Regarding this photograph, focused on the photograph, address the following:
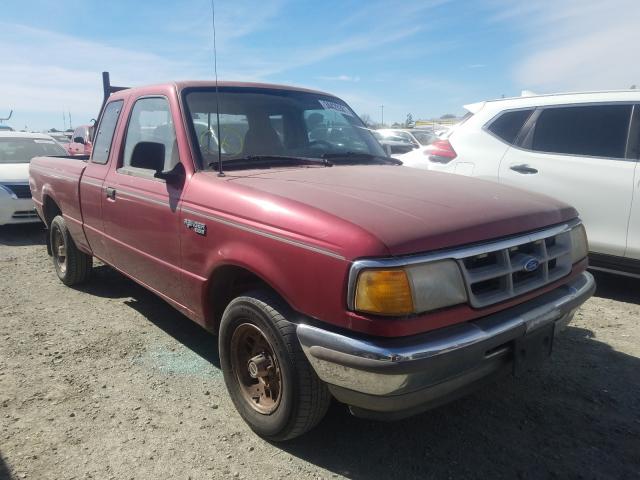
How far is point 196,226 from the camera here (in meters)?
2.85

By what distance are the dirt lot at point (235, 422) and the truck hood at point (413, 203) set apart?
3.66 ft

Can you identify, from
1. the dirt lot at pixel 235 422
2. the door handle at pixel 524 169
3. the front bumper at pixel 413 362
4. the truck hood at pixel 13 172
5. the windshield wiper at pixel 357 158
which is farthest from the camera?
the truck hood at pixel 13 172

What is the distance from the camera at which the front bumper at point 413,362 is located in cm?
196

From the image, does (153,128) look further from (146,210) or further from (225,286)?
(225,286)

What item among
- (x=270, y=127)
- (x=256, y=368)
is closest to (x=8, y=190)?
(x=270, y=127)

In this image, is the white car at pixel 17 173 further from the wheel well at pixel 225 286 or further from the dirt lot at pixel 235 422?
the wheel well at pixel 225 286

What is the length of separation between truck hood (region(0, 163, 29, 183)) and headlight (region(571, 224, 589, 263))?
788 centimetres

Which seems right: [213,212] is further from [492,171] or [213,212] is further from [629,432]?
[492,171]

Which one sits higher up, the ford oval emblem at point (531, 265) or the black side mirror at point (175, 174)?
the black side mirror at point (175, 174)

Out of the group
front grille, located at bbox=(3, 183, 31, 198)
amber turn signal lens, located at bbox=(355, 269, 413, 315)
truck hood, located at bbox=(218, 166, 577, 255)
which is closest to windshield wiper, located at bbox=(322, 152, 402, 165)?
truck hood, located at bbox=(218, 166, 577, 255)

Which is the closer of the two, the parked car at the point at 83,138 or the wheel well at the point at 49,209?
the wheel well at the point at 49,209

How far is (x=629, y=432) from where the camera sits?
8.87 feet

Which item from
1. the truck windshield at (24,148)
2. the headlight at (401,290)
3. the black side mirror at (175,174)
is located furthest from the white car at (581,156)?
the truck windshield at (24,148)

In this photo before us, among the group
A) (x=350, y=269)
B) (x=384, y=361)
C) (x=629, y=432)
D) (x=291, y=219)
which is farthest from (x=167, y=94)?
(x=629, y=432)
